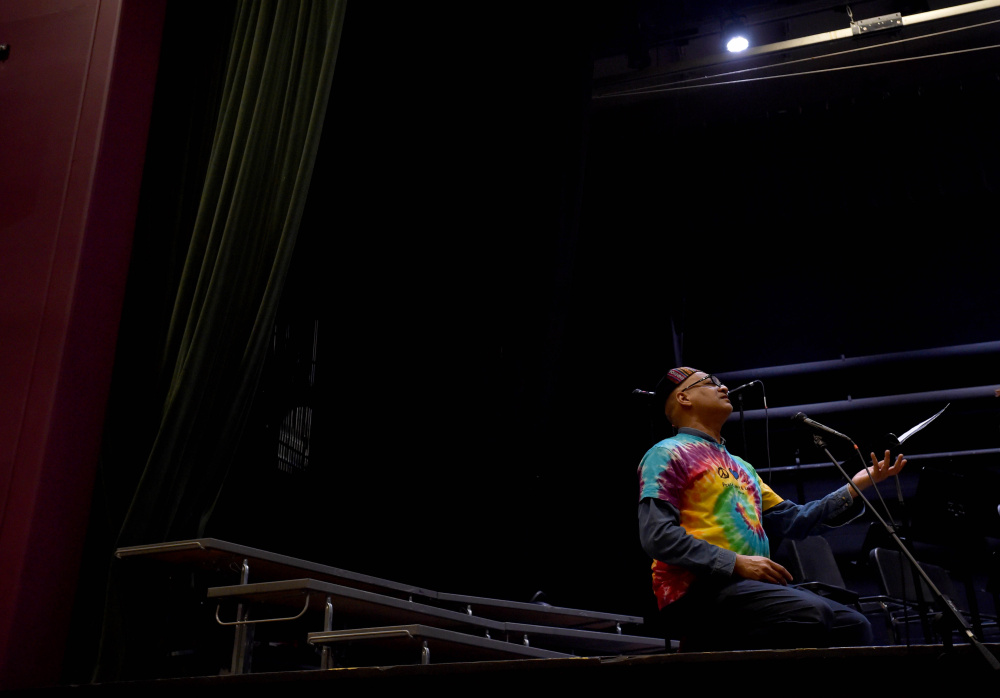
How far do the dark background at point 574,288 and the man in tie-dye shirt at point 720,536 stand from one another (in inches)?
39.7

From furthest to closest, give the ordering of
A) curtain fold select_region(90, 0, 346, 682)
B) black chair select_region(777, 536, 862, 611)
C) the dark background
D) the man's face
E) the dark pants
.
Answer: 1. black chair select_region(777, 536, 862, 611)
2. the dark background
3. curtain fold select_region(90, 0, 346, 682)
4. the man's face
5. the dark pants

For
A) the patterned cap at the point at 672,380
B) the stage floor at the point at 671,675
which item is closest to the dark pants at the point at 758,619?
the stage floor at the point at 671,675

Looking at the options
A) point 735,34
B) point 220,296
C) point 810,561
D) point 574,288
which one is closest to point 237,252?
point 220,296

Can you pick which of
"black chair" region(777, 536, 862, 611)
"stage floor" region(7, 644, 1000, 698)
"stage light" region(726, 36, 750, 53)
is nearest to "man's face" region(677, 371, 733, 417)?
"stage floor" region(7, 644, 1000, 698)

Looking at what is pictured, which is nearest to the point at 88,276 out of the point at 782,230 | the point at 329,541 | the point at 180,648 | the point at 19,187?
the point at 19,187

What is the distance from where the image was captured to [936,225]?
21.2 ft

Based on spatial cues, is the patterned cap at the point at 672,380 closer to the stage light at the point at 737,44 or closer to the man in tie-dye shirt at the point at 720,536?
the man in tie-dye shirt at the point at 720,536

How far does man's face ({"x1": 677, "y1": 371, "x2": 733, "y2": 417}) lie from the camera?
3131 mm

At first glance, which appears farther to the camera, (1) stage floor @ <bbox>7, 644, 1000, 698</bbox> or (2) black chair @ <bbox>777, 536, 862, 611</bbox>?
(2) black chair @ <bbox>777, 536, 862, 611</bbox>

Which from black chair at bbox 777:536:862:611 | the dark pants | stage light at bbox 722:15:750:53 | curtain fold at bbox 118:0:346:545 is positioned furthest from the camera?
black chair at bbox 777:536:862:611

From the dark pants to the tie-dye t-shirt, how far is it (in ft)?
0.27

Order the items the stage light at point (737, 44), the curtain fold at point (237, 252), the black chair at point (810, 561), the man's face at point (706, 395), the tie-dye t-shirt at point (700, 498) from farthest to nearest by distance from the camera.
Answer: the black chair at point (810, 561)
the stage light at point (737, 44)
the curtain fold at point (237, 252)
the man's face at point (706, 395)
the tie-dye t-shirt at point (700, 498)

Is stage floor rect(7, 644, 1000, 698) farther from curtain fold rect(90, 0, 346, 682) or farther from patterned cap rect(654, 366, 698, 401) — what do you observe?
patterned cap rect(654, 366, 698, 401)

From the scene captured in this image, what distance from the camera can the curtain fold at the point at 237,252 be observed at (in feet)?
11.0
